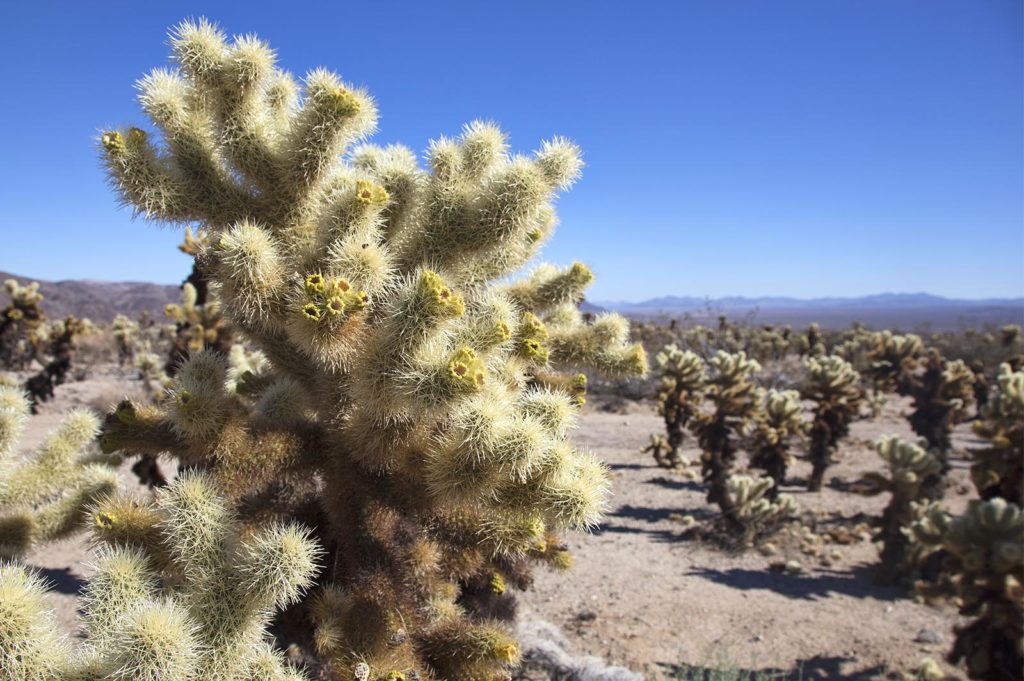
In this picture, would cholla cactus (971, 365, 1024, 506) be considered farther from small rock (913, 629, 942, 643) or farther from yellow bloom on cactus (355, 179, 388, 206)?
yellow bloom on cactus (355, 179, 388, 206)

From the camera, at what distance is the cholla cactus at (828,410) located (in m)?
8.62

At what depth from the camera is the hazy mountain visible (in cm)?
5709

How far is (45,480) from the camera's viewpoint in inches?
124

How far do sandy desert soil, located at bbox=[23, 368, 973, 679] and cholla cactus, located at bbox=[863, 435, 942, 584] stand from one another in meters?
0.27

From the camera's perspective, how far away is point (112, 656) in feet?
5.55

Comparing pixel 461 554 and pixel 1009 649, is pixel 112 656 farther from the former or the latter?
pixel 1009 649

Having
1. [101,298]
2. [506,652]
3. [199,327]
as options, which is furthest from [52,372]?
[101,298]

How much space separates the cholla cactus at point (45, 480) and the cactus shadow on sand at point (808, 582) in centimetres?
520

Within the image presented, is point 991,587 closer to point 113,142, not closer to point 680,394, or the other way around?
point 113,142

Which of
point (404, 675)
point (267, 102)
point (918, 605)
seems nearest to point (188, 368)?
point (267, 102)

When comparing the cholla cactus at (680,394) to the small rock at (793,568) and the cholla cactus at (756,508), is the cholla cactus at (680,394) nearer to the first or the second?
the cholla cactus at (756,508)

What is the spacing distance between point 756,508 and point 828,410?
8.59ft

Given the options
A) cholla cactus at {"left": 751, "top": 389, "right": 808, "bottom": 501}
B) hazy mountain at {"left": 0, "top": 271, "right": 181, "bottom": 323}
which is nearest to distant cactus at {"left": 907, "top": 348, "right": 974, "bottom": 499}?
cholla cactus at {"left": 751, "top": 389, "right": 808, "bottom": 501}

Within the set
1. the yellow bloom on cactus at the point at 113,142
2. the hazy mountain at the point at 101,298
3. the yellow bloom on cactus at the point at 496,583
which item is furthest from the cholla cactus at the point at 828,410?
the hazy mountain at the point at 101,298
